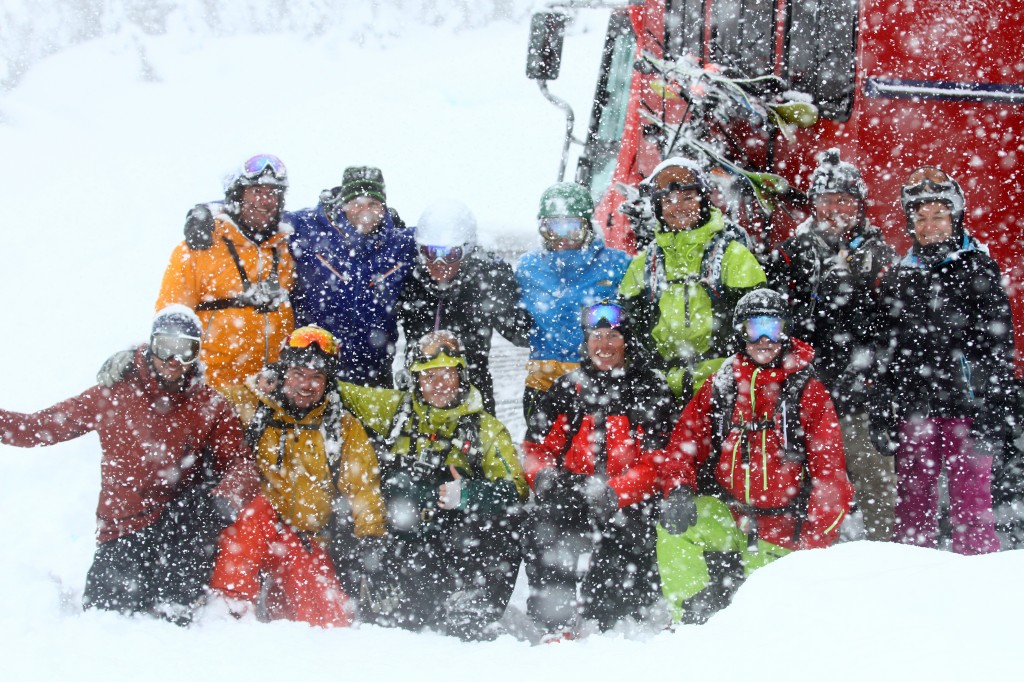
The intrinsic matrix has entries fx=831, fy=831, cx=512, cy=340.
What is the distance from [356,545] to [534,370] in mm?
1173

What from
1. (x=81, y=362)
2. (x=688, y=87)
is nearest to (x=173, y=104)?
(x=81, y=362)

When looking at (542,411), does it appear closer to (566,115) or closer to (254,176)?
(254,176)

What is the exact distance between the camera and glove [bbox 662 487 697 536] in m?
3.26

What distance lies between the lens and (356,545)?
3.58 meters

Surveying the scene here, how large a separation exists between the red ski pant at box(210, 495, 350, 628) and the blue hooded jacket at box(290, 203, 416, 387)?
902 mm

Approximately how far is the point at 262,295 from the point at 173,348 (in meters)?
0.66

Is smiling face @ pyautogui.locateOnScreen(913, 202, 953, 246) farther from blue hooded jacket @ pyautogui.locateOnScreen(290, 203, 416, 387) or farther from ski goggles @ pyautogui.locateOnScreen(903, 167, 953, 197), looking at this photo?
blue hooded jacket @ pyautogui.locateOnScreen(290, 203, 416, 387)

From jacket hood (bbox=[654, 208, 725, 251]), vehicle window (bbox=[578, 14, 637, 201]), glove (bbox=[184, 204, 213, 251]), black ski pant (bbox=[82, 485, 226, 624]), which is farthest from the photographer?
vehicle window (bbox=[578, 14, 637, 201])

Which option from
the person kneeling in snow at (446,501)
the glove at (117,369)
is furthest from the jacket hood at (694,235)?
the glove at (117,369)

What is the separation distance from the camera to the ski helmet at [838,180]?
3492 mm

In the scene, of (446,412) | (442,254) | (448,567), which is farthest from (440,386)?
(448,567)

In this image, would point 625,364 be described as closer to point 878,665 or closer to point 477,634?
point 477,634

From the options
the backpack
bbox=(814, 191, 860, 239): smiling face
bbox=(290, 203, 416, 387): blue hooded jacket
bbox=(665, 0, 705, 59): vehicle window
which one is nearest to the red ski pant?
bbox=(290, 203, 416, 387): blue hooded jacket

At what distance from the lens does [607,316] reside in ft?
11.6
